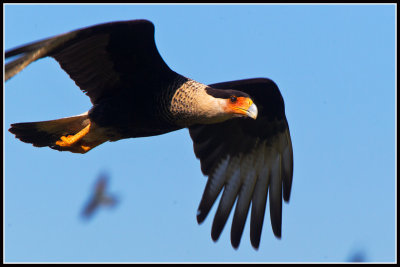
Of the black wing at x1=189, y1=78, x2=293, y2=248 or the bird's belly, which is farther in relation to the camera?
the black wing at x1=189, y1=78, x2=293, y2=248

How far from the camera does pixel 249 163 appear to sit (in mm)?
7602

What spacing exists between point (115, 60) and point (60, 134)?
1081 mm

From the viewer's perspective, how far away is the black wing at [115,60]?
5.82m

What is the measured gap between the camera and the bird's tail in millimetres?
6465

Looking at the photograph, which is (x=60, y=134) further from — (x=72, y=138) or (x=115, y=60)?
(x=115, y=60)

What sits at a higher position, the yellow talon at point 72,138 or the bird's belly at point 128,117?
the bird's belly at point 128,117

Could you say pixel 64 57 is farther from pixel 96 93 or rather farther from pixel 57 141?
pixel 57 141

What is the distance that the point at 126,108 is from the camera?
6.21m

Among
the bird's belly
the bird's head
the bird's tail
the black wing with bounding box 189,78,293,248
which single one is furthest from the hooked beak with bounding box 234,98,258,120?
the bird's tail

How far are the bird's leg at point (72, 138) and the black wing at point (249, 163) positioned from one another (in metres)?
1.46

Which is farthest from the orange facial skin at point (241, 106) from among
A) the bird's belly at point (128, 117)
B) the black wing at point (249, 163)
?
the black wing at point (249, 163)

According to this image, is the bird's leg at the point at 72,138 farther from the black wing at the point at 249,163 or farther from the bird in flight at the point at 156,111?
the black wing at the point at 249,163

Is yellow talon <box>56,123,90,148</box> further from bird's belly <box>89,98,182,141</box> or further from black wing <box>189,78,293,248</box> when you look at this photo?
black wing <box>189,78,293,248</box>

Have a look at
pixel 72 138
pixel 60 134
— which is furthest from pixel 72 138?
pixel 60 134
